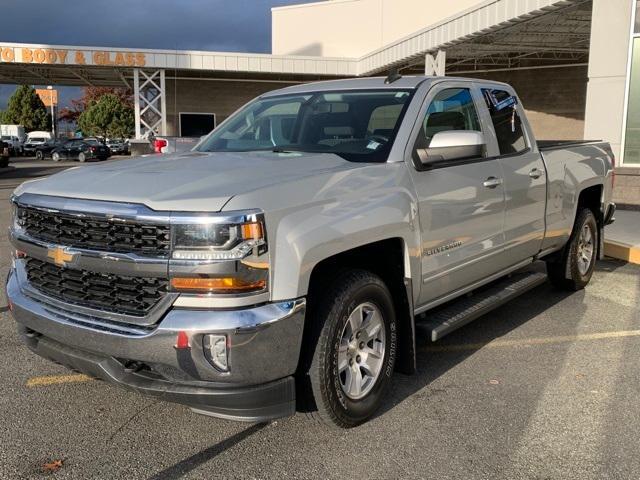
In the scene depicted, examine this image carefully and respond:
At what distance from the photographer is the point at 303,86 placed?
5.19m

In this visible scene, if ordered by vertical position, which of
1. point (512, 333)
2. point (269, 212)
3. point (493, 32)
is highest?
point (493, 32)

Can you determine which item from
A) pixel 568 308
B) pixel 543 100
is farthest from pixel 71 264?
pixel 543 100

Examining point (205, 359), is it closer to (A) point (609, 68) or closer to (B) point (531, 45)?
(A) point (609, 68)

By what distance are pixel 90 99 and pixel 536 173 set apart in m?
78.6

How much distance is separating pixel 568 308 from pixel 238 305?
168 inches

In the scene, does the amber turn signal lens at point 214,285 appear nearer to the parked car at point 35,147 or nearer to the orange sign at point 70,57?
the orange sign at point 70,57

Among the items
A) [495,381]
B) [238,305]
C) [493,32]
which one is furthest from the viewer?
[493,32]

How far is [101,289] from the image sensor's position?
315 centimetres

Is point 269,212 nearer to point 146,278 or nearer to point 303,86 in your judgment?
point 146,278

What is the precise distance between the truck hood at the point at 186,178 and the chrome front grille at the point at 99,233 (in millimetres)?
114

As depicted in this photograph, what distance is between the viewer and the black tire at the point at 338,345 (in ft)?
10.7

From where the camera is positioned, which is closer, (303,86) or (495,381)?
(495,381)

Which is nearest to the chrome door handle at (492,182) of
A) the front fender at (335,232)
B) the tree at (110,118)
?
the front fender at (335,232)

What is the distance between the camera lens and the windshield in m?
4.10
